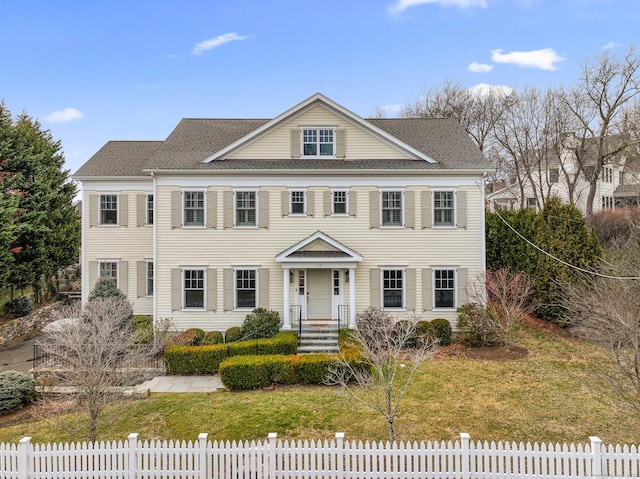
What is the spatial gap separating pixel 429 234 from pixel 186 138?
12002mm

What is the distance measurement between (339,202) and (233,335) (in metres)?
6.90

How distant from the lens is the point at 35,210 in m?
22.8

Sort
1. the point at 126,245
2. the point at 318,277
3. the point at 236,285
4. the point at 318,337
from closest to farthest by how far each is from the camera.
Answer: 1. the point at 318,337
2. the point at 236,285
3. the point at 318,277
4. the point at 126,245

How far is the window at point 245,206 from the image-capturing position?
15953 mm

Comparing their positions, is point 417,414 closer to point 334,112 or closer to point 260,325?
point 260,325

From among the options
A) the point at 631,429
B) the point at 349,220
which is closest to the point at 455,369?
the point at 631,429

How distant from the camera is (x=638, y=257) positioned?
11.1 m

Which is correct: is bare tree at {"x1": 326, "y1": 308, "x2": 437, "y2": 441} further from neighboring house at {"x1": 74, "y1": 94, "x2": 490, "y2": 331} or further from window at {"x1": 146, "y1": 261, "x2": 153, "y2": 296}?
window at {"x1": 146, "y1": 261, "x2": 153, "y2": 296}

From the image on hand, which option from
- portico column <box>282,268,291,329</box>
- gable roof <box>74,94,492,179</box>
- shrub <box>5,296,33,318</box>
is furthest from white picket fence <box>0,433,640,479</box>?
shrub <box>5,296,33,318</box>

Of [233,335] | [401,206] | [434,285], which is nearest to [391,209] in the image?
[401,206]

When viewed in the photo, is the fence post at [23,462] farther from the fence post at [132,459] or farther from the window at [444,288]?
the window at [444,288]

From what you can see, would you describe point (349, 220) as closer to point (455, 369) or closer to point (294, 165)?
point (294, 165)

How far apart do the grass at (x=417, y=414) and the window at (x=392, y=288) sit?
4.37m

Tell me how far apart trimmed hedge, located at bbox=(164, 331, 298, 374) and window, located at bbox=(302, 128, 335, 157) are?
817 centimetres
